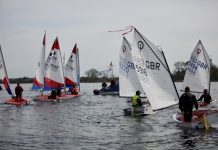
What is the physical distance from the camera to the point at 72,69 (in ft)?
173

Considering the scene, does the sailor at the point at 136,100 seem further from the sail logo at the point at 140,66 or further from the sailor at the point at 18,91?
the sailor at the point at 18,91

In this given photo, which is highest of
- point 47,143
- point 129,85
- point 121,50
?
point 121,50

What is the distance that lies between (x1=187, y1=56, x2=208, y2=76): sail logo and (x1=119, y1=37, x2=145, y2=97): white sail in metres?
4.40

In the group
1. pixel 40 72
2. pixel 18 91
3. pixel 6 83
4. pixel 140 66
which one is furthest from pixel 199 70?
pixel 40 72

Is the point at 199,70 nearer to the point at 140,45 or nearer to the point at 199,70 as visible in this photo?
the point at 199,70

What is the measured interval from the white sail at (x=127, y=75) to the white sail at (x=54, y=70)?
9177 millimetres

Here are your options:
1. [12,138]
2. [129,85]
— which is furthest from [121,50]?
[12,138]

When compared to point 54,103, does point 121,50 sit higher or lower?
higher

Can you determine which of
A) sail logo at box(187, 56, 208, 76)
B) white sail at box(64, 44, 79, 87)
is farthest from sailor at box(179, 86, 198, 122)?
white sail at box(64, 44, 79, 87)

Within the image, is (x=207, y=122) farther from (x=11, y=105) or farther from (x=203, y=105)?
(x=11, y=105)

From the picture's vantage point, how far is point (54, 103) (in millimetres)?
40438

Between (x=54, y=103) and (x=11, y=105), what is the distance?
12.9 feet

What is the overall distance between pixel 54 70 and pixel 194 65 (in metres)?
16.0

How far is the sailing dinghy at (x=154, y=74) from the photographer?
21.8 metres
